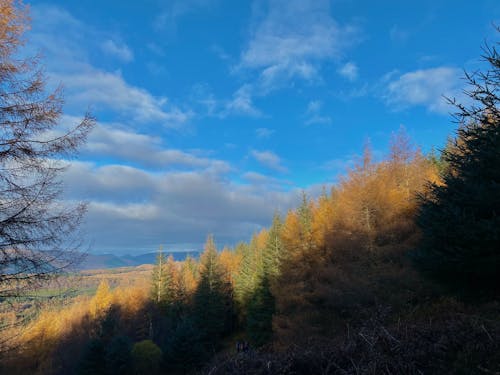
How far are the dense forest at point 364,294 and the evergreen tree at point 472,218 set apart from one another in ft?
0.13

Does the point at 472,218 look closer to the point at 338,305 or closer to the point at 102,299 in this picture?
the point at 338,305

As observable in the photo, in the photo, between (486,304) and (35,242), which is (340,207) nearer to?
(486,304)

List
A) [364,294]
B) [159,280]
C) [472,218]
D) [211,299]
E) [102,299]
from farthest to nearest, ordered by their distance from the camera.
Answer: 1. [102,299]
2. [159,280]
3. [211,299]
4. [364,294]
5. [472,218]

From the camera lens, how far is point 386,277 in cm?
1465

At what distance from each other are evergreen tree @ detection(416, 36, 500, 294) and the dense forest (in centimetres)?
4

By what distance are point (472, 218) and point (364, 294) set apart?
813cm

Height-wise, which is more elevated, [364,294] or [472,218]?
[472,218]

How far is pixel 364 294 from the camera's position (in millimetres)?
15047

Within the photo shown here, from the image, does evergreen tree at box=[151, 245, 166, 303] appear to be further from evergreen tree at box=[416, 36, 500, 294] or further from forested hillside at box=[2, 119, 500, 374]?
evergreen tree at box=[416, 36, 500, 294]

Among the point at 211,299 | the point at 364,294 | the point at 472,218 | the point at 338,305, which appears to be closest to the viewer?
the point at 472,218

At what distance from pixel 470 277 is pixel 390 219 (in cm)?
791

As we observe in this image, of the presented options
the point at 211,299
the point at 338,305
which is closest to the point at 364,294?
the point at 338,305

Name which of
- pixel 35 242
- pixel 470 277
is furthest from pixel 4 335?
pixel 470 277

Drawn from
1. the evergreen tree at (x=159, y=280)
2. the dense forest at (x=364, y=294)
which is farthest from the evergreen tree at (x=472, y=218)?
the evergreen tree at (x=159, y=280)
